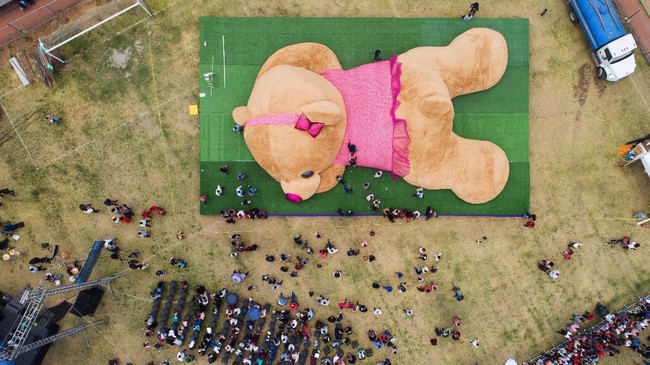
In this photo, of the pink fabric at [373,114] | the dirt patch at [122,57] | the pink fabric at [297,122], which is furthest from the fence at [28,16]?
the pink fabric at [373,114]

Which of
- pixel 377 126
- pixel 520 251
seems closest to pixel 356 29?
pixel 377 126

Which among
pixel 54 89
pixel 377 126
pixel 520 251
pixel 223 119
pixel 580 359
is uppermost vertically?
pixel 54 89

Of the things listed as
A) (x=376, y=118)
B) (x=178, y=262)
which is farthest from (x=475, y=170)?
(x=178, y=262)

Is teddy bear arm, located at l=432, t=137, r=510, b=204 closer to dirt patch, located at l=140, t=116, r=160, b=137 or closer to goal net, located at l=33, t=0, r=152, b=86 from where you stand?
dirt patch, located at l=140, t=116, r=160, b=137

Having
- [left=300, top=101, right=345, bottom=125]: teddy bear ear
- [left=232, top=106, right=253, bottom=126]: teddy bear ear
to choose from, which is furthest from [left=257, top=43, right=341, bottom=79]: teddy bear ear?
[left=300, top=101, right=345, bottom=125]: teddy bear ear

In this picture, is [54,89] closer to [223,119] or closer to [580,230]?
[223,119]

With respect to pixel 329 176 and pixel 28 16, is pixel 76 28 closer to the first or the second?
pixel 28 16
